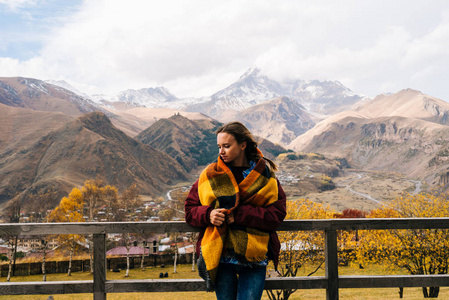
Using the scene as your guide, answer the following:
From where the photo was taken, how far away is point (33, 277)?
3847cm

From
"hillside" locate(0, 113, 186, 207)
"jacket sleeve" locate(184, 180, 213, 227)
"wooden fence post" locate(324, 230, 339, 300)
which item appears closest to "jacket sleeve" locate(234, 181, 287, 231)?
"jacket sleeve" locate(184, 180, 213, 227)

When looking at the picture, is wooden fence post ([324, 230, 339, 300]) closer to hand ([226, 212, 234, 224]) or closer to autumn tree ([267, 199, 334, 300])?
hand ([226, 212, 234, 224])

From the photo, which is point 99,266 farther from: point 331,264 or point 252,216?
point 331,264

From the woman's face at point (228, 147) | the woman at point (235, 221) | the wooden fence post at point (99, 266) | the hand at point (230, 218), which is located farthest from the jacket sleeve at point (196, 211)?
the wooden fence post at point (99, 266)

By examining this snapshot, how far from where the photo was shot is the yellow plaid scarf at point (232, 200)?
2812 mm

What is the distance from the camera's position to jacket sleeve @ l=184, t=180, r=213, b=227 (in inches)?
A: 113

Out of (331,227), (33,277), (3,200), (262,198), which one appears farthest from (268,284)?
(3,200)

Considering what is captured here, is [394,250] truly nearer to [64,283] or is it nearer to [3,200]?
[64,283]

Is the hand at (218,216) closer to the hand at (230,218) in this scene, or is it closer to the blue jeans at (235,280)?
the hand at (230,218)

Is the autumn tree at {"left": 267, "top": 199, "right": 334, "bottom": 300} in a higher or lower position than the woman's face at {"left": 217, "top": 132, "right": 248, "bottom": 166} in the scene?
lower

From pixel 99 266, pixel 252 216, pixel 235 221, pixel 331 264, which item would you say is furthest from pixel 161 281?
pixel 331 264

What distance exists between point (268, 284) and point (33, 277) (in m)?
42.6

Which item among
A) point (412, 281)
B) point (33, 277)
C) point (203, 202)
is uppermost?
point (203, 202)

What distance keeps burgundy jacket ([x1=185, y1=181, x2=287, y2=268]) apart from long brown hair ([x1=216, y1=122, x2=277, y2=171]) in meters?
0.37
